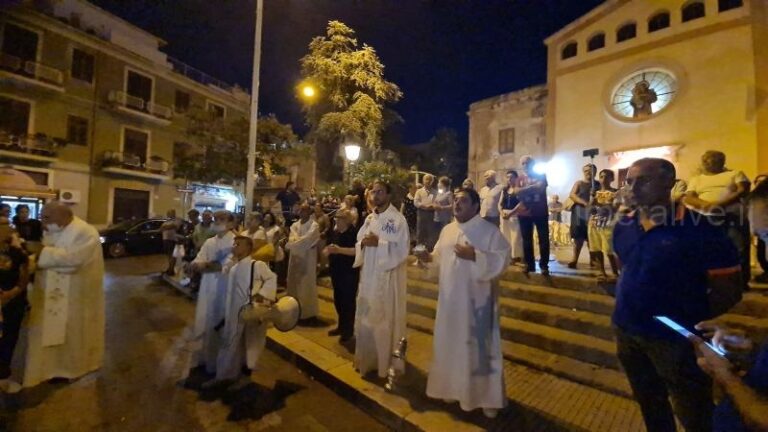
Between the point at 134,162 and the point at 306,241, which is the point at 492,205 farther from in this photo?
the point at 134,162

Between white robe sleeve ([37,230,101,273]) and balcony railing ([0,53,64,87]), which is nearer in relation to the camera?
white robe sleeve ([37,230,101,273])

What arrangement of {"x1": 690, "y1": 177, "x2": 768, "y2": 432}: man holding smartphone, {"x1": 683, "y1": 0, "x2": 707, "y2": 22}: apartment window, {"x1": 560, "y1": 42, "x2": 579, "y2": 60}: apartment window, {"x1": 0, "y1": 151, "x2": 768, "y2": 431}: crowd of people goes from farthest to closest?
{"x1": 560, "y1": 42, "x2": 579, "y2": 60}: apartment window
{"x1": 683, "y1": 0, "x2": 707, "y2": 22}: apartment window
{"x1": 0, "y1": 151, "x2": 768, "y2": 431}: crowd of people
{"x1": 690, "y1": 177, "x2": 768, "y2": 432}: man holding smartphone

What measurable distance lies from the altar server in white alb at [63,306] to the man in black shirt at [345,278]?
293 centimetres

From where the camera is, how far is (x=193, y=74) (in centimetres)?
2738

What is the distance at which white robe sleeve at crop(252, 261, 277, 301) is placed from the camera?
415 centimetres

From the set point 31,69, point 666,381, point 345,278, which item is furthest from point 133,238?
point 666,381

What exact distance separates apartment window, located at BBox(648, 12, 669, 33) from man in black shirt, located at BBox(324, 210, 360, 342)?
49.7 feet

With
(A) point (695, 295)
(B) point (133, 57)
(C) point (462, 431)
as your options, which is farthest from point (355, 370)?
(B) point (133, 57)

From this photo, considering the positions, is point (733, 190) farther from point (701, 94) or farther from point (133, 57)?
point (133, 57)

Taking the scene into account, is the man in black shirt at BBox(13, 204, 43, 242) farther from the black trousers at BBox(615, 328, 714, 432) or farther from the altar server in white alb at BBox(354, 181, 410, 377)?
the black trousers at BBox(615, 328, 714, 432)

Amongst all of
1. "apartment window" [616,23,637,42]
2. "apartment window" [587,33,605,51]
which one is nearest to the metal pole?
"apartment window" [587,33,605,51]

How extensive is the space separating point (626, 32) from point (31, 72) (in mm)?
26851

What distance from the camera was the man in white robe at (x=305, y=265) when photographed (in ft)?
21.9

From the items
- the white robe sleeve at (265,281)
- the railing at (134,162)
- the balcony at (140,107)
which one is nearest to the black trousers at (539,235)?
the white robe sleeve at (265,281)
